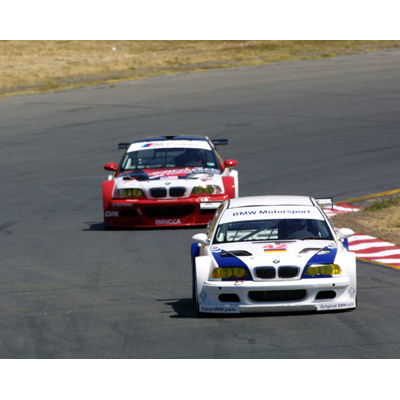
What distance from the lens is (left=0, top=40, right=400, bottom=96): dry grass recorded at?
146 feet

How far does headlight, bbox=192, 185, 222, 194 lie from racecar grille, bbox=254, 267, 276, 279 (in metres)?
7.12

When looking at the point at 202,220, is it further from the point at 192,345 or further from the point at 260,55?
the point at 260,55

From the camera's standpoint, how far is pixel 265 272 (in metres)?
10.1

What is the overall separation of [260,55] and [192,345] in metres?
43.2

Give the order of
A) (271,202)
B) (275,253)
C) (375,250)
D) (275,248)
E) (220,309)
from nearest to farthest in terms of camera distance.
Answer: (220,309)
(275,253)
(275,248)
(271,202)
(375,250)

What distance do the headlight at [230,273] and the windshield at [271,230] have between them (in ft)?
2.59

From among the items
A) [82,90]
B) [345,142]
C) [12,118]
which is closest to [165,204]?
[345,142]

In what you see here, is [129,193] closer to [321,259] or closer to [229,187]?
[229,187]

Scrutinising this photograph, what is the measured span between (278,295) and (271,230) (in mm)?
1344

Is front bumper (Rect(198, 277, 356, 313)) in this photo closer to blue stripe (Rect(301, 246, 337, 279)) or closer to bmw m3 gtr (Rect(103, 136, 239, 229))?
blue stripe (Rect(301, 246, 337, 279))

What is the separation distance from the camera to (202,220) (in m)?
17.0

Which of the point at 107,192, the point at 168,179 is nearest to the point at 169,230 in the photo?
the point at 168,179

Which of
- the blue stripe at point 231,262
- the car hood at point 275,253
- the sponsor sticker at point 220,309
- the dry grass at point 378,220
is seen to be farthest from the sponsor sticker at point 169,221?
the sponsor sticker at point 220,309

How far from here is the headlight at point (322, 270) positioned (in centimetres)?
1013
